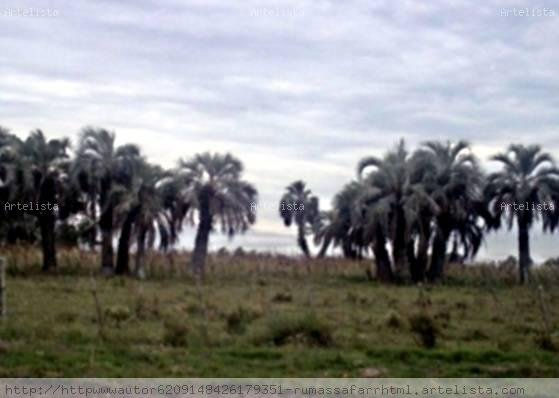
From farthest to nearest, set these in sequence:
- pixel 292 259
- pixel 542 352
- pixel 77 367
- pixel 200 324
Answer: pixel 292 259 → pixel 200 324 → pixel 542 352 → pixel 77 367

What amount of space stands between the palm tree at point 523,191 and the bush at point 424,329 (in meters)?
27.9

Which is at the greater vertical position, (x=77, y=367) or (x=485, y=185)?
(x=485, y=185)

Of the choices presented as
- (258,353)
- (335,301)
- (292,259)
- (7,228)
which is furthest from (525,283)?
(258,353)

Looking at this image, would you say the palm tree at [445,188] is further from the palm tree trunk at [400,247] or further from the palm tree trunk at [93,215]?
the palm tree trunk at [93,215]

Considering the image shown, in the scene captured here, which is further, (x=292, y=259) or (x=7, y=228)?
(x=292, y=259)

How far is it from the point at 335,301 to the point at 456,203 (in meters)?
19.0

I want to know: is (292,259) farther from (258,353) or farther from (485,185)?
(258,353)

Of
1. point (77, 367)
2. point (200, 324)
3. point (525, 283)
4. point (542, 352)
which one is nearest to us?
point (77, 367)

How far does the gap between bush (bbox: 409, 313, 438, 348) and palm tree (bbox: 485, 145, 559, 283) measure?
27928mm

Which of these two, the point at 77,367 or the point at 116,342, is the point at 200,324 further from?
the point at 77,367

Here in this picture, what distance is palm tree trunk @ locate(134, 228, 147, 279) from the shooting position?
41.6 metres

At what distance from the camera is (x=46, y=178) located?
41.0 metres

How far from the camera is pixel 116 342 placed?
577 inches


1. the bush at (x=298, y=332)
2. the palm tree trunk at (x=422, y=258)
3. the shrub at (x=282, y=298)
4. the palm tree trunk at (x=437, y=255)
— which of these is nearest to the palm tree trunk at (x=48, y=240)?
the palm tree trunk at (x=422, y=258)
